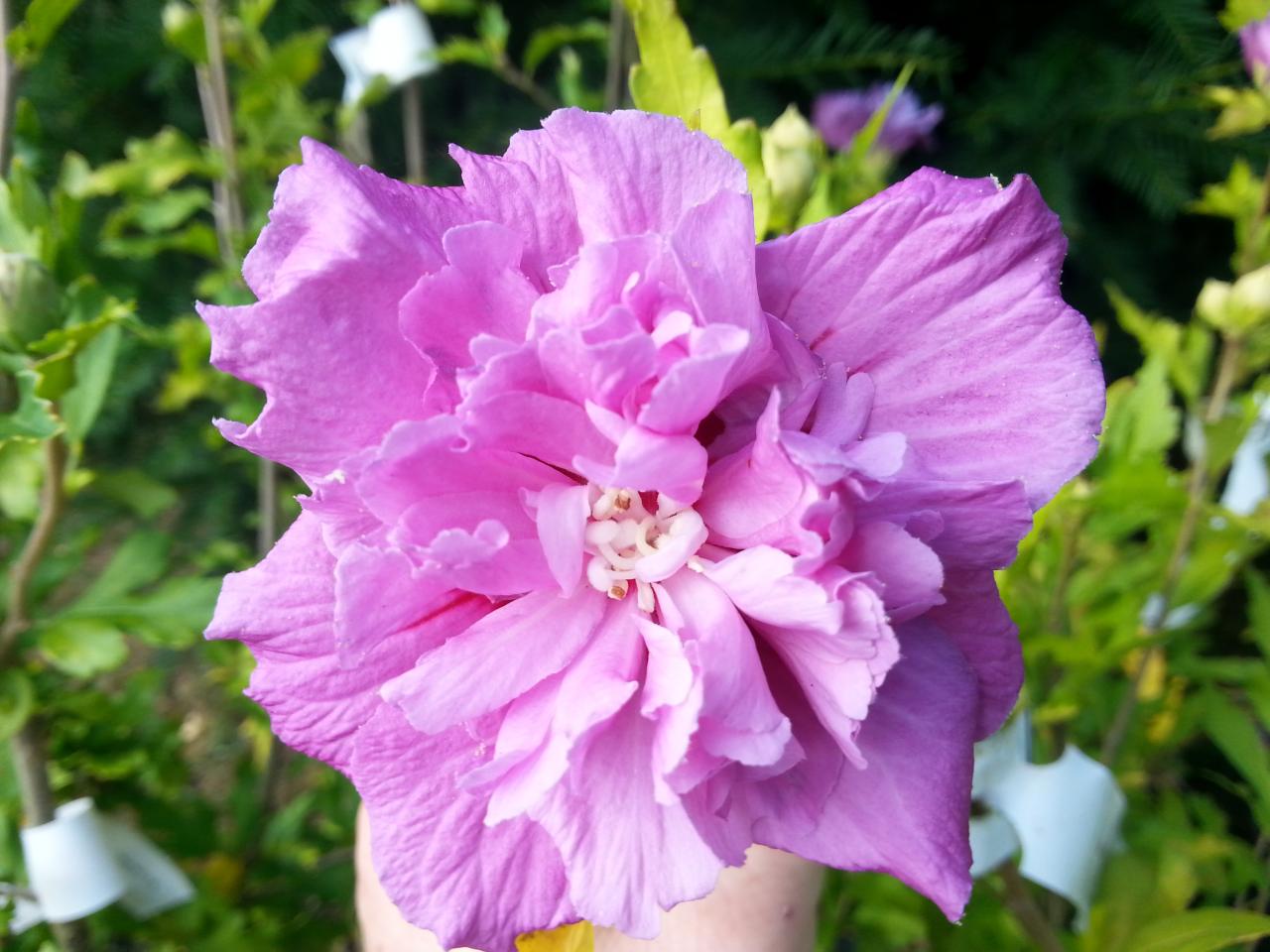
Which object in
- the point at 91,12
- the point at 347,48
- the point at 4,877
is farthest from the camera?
the point at 91,12

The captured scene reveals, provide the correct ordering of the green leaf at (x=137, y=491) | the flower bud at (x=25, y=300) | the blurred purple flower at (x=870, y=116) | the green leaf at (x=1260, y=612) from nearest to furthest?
the flower bud at (x=25, y=300) < the green leaf at (x=137, y=491) < the green leaf at (x=1260, y=612) < the blurred purple flower at (x=870, y=116)

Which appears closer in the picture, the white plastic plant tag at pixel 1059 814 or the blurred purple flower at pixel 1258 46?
the white plastic plant tag at pixel 1059 814

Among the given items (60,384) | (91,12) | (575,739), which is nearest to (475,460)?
(575,739)

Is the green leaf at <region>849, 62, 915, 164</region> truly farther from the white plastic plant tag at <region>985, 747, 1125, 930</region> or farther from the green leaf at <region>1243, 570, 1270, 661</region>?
the green leaf at <region>1243, 570, 1270, 661</region>

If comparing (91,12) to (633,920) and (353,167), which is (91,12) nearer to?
(353,167)

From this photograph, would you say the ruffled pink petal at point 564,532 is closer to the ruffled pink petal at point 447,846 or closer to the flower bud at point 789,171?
the ruffled pink petal at point 447,846

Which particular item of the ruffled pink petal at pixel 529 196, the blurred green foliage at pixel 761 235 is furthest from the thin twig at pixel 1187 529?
the ruffled pink petal at pixel 529 196

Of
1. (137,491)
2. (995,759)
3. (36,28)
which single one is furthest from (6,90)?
(995,759)

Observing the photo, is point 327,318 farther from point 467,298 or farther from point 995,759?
point 995,759

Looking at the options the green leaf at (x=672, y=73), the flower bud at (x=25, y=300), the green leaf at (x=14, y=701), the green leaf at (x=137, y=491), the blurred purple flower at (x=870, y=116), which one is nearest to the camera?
the green leaf at (x=672, y=73)
